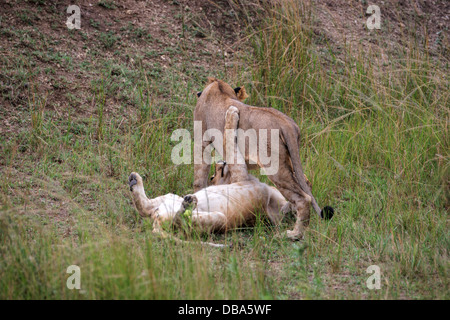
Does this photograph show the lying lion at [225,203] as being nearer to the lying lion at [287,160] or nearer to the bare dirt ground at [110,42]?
the lying lion at [287,160]

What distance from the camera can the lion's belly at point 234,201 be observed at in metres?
4.61

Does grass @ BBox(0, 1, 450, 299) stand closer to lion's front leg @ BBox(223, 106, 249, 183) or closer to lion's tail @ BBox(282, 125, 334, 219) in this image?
lion's tail @ BBox(282, 125, 334, 219)

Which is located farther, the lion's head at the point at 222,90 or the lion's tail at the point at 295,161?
the lion's head at the point at 222,90

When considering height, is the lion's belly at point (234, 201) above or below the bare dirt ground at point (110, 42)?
below

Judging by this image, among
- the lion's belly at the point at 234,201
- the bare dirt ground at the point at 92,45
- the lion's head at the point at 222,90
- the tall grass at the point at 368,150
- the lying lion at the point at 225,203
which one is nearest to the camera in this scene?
the tall grass at the point at 368,150

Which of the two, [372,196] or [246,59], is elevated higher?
[246,59]

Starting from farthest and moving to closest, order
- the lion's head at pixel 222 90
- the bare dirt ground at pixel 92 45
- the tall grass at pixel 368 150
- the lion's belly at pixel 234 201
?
the bare dirt ground at pixel 92 45 → the lion's head at pixel 222 90 → the lion's belly at pixel 234 201 → the tall grass at pixel 368 150

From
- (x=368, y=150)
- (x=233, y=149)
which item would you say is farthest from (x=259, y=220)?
(x=368, y=150)

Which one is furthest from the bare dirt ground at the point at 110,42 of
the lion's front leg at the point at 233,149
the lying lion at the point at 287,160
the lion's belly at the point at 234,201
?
the lion's belly at the point at 234,201

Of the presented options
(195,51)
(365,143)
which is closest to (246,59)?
(195,51)
